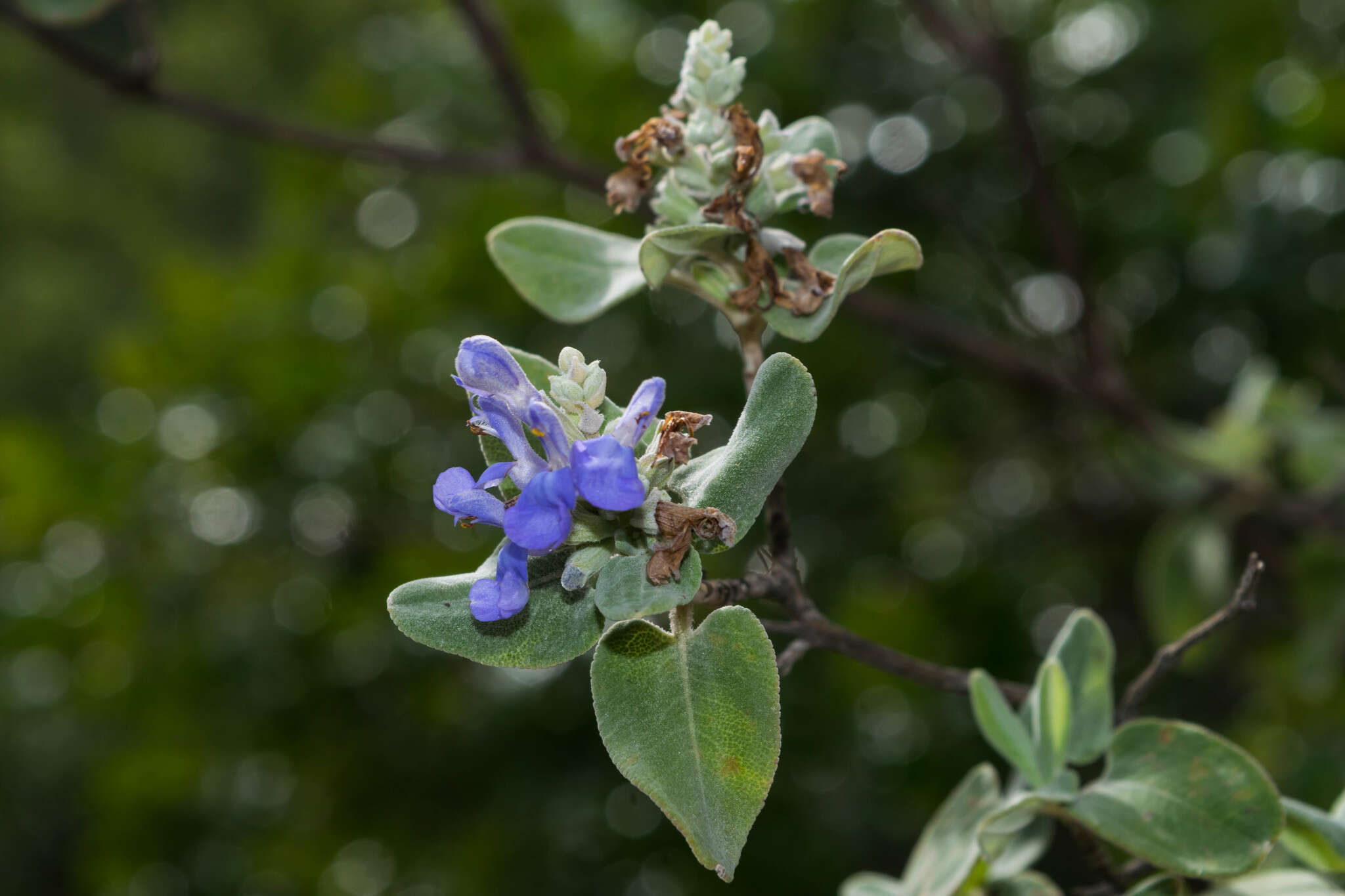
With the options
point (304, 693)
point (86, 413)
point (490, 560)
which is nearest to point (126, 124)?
point (86, 413)

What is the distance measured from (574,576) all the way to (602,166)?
179 centimetres

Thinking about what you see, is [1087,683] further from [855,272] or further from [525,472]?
[525,472]

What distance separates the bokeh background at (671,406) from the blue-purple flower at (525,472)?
150cm

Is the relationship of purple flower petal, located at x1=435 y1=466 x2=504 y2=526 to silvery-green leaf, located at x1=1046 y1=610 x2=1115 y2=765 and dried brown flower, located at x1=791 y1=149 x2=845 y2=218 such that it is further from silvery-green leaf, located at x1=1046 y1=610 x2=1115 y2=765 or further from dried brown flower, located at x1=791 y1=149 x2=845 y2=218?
silvery-green leaf, located at x1=1046 y1=610 x2=1115 y2=765

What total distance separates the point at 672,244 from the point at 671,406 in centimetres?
140

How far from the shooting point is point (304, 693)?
2461mm

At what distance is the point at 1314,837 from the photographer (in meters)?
0.90

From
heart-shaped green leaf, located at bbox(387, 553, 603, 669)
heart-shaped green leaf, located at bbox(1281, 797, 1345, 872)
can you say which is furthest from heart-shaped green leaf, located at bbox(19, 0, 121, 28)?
heart-shaped green leaf, located at bbox(1281, 797, 1345, 872)

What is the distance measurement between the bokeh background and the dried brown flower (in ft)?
4.21

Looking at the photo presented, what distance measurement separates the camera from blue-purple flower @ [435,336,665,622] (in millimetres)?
608

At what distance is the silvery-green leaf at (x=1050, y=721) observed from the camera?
88 cm

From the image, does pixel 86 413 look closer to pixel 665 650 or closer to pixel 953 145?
pixel 953 145

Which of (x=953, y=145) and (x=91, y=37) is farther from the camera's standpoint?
(x=953, y=145)

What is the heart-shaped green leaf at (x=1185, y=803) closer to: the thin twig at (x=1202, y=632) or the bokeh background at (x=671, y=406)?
the thin twig at (x=1202, y=632)
